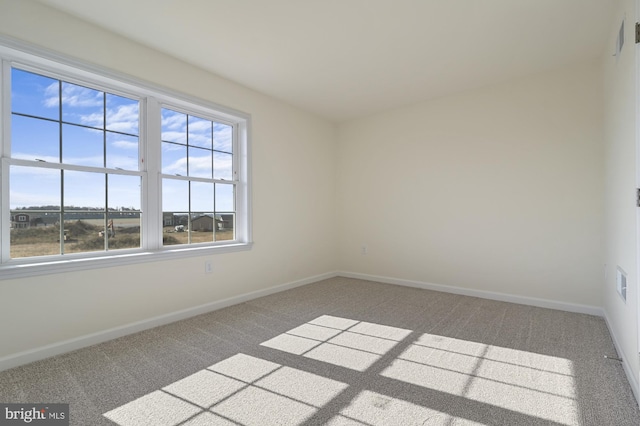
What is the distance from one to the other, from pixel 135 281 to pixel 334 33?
275 centimetres

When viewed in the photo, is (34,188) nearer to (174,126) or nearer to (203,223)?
(174,126)

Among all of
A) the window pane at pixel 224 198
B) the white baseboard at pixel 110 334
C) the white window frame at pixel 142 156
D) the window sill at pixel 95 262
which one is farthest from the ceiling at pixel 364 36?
the white baseboard at pixel 110 334

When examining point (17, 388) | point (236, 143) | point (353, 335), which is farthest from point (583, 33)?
point (17, 388)

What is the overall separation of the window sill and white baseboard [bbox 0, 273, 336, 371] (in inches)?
20.7

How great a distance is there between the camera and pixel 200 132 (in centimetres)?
345

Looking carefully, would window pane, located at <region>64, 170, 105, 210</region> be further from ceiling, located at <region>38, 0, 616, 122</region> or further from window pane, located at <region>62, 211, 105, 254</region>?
ceiling, located at <region>38, 0, 616, 122</region>

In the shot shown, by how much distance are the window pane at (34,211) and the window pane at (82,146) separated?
0.17 metres

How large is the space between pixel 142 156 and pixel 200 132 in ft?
2.37

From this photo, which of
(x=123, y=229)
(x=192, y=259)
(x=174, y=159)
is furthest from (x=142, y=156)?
(x=192, y=259)

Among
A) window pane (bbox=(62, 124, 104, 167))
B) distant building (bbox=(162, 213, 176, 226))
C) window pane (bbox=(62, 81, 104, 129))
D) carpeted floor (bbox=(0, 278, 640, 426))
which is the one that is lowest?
carpeted floor (bbox=(0, 278, 640, 426))

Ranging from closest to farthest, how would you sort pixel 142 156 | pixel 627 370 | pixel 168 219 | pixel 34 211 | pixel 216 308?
pixel 627 370 < pixel 34 211 < pixel 142 156 < pixel 168 219 < pixel 216 308

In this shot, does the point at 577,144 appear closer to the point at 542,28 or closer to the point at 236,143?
the point at 542,28

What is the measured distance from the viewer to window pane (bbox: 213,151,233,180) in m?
3.59

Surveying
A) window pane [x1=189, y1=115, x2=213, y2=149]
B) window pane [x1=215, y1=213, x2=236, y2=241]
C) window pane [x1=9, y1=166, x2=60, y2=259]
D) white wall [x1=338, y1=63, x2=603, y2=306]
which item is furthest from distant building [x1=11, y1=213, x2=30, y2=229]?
white wall [x1=338, y1=63, x2=603, y2=306]
